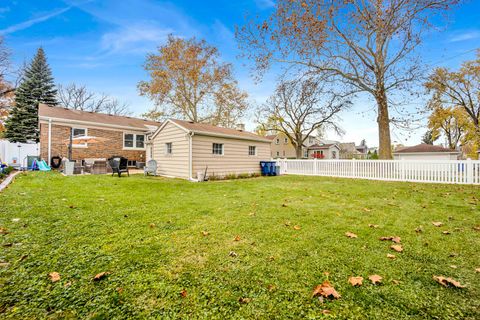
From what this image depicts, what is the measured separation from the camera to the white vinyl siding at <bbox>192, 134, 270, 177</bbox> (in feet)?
36.1

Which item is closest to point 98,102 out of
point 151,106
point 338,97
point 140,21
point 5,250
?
point 151,106

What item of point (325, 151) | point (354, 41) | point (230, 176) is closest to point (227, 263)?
point (230, 176)

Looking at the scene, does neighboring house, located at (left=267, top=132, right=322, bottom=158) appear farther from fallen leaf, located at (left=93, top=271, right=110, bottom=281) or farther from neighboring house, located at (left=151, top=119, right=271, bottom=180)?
fallen leaf, located at (left=93, top=271, right=110, bottom=281)

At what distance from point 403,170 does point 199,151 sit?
979cm

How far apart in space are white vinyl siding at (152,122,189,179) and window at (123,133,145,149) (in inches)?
182

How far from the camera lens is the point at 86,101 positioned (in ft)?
107

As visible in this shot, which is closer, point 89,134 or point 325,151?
point 89,134

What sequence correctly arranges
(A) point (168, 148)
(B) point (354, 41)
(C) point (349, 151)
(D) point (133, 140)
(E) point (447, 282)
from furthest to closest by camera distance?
(C) point (349, 151) → (D) point (133, 140) → (B) point (354, 41) → (A) point (168, 148) → (E) point (447, 282)

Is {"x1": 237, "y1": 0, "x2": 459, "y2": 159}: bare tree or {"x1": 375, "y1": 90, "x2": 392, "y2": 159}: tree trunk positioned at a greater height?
{"x1": 237, "y1": 0, "x2": 459, "y2": 159}: bare tree

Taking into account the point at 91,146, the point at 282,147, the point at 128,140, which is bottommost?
the point at 91,146

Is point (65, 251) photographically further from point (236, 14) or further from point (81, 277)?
point (236, 14)

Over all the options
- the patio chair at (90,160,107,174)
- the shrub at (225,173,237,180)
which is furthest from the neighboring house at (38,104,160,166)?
the shrub at (225,173,237,180)

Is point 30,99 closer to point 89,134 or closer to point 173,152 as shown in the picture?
point 89,134

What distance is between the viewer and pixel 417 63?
12352mm
